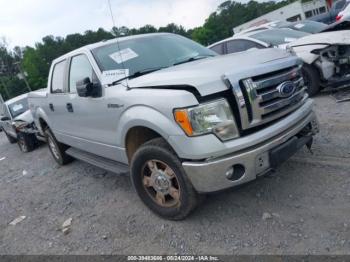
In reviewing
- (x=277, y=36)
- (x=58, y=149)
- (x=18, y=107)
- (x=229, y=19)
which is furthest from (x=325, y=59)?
(x=229, y=19)

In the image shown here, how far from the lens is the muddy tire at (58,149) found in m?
6.25

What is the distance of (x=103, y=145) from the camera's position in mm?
4180

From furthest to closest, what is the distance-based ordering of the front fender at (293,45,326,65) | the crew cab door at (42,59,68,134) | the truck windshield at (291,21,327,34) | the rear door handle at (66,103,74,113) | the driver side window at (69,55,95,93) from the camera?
the truck windshield at (291,21,327,34) → the front fender at (293,45,326,65) → the crew cab door at (42,59,68,134) → the rear door handle at (66,103,74,113) → the driver side window at (69,55,95,93)

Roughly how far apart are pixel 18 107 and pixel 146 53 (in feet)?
26.3

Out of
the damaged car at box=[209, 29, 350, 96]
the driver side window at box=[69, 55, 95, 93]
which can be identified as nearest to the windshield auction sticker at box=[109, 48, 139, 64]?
the driver side window at box=[69, 55, 95, 93]

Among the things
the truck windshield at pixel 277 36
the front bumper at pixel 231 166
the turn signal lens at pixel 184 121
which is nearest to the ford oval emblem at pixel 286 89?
the front bumper at pixel 231 166

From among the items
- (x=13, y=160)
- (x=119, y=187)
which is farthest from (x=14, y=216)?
(x=13, y=160)

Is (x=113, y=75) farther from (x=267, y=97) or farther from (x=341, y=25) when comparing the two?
(x=341, y=25)

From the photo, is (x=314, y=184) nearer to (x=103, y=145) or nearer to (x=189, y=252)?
(x=189, y=252)

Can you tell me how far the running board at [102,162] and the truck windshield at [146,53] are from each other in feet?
3.65

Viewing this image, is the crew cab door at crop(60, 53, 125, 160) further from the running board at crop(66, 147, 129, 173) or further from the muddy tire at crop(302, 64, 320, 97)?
the muddy tire at crop(302, 64, 320, 97)

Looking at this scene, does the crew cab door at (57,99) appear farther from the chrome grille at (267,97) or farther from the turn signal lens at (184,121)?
the chrome grille at (267,97)

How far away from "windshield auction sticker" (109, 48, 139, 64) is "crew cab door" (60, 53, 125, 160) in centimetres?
26

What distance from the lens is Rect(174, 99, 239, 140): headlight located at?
9.28ft
